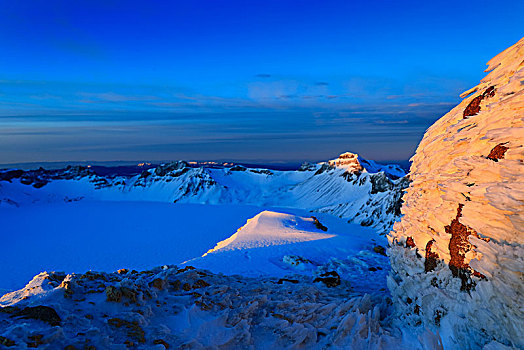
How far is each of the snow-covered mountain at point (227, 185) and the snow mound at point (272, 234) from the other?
891 inches

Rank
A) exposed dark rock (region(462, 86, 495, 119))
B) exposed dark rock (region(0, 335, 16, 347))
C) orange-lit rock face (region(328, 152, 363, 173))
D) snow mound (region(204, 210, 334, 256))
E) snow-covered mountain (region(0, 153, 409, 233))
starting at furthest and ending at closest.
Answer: orange-lit rock face (region(328, 152, 363, 173)) < snow-covered mountain (region(0, 153, 409, 233)) < snow mound (region(204, 210, 334, 256)) < exposed dark rock (region(462, 86, 495, 119)) < exposed dark rock (region(0, 335, 16, 347))

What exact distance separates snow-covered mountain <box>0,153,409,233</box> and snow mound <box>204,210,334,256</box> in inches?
891

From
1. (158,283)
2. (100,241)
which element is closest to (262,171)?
(100,241)

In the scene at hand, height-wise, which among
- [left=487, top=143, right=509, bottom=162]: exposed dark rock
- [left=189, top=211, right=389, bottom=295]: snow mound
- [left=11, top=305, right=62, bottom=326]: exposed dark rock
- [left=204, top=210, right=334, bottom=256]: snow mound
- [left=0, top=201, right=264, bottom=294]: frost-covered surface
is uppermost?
[left=487, top=143, right=509, bottom=162]: exposed dark rock

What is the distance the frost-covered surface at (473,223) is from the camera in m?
3.25

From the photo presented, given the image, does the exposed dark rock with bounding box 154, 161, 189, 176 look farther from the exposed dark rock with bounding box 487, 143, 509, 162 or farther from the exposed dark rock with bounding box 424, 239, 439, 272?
the exposed dark rock with bounding box 487, 143, 509, 162

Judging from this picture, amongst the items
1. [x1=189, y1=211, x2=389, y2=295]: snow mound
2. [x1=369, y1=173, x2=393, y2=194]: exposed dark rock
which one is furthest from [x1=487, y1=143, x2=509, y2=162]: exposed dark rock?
[x1=369, y1=173, x2=393, y2=194]: exposed dark rock

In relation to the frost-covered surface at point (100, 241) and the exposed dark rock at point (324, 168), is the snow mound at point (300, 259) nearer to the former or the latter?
the frost-covered surface at point (100, 241)

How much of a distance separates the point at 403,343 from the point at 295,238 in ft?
42.3

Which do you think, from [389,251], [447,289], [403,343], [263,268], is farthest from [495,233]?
[263,268]

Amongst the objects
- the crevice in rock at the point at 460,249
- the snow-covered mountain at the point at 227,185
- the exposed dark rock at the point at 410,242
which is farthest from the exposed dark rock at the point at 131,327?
the snow-covered mountain at the point at 227,185

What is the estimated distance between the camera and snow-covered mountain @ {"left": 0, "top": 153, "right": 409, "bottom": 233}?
201 ft

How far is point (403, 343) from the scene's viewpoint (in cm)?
413

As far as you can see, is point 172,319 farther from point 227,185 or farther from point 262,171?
point 262,171
